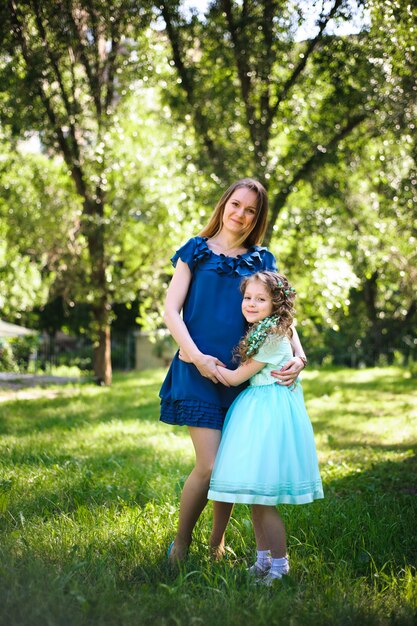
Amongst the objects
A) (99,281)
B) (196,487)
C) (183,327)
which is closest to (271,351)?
(183,327)

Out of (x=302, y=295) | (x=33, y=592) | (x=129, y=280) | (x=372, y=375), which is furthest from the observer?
(x=372, y=375)

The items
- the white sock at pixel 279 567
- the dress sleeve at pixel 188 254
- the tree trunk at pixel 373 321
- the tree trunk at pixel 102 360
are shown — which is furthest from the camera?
the tree trunk at pixel 373 321

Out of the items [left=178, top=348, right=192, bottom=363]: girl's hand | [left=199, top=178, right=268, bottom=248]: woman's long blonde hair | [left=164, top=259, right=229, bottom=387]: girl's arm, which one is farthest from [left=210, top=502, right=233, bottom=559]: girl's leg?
[left=199, top=178, right=268, bottom=248]: woman's long blonde hair

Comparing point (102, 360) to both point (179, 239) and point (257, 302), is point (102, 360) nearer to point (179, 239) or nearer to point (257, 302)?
point (179, 239)

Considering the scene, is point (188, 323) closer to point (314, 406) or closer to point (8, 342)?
point (314, 406)

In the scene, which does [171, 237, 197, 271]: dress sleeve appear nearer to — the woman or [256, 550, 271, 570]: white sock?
the woman

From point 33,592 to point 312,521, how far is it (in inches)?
76.4

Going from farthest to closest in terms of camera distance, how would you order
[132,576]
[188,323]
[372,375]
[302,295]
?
→ [372,375] < [302,295] < [188,323] < [132,576]

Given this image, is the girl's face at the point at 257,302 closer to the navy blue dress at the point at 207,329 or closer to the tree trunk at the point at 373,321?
the navy blue dress at the point at 207,329

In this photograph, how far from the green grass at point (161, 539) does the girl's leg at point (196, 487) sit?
0.35 feet

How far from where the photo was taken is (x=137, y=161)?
12281mm

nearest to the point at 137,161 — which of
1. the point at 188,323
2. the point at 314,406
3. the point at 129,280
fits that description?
the point at 129,280

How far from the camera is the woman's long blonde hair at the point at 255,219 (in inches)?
153

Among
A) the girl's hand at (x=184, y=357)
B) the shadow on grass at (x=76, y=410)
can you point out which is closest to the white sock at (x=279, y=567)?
the girl's hand at (x=184, y=357)
